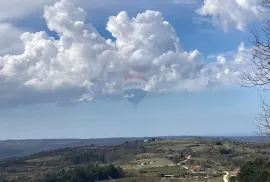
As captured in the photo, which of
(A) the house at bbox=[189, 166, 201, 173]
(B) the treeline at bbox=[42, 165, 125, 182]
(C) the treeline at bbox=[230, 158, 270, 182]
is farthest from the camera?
(B) the treeline at bbox=[42, 165, 125, 182]

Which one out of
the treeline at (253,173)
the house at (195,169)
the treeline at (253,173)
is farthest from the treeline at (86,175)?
the treeline at (253,173)

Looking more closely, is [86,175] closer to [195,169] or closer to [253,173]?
[195,169]

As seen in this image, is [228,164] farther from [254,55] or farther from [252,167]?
[254,55]

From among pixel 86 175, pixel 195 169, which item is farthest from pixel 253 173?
pixel 86 175

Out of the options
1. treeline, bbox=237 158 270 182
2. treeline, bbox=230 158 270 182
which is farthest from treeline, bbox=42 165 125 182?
treeline, bbox=237 158 270 182

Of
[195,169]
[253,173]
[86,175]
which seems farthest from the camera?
[86,175]

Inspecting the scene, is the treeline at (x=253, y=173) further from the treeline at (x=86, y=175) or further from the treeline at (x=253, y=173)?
the treeline at (x=86, y=175)

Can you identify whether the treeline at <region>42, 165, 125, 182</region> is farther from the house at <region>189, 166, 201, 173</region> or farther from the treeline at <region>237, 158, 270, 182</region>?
the treeline at <region>237, 158, 270, 182</region>

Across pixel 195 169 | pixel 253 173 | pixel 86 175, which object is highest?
pixel 253 173

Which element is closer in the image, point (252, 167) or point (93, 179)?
point (252, 167)

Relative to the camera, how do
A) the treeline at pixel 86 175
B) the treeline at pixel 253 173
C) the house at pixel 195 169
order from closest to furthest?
the treeline at pixel 253 173 < the house at pixel 195 169 < the treeline at pixel 86 175

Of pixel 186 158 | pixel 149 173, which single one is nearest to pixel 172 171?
pixel 149 173
